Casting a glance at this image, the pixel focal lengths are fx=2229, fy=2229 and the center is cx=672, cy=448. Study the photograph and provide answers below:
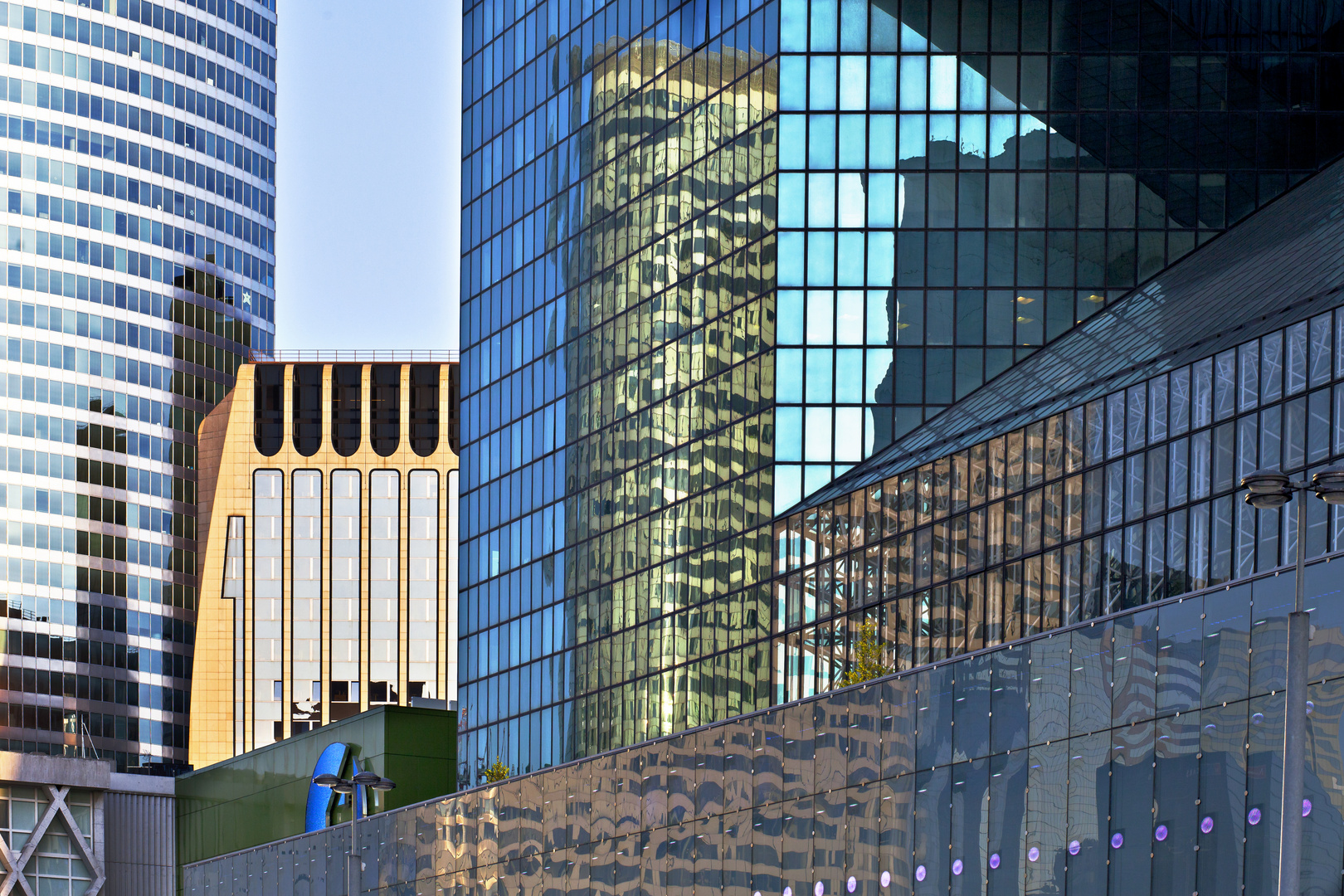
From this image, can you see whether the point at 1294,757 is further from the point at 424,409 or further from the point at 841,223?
the point at 424,409

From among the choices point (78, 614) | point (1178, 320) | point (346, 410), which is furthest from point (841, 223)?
point (78, 614)

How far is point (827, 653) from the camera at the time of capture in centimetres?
9019

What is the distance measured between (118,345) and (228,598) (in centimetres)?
2458

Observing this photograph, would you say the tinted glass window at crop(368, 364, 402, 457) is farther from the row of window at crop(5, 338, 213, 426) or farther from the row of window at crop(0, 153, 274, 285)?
the row of window at crop(0, 153, 274, 285)

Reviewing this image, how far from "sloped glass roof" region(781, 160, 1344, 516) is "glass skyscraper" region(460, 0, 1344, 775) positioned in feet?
4.69

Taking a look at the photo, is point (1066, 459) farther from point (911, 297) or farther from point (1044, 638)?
point (1044, 638)

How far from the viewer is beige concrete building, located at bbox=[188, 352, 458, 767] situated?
197250 millimetres

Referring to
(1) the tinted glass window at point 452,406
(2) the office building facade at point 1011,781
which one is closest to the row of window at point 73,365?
(1) the tinted glass window at point 452,406

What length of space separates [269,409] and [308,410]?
373 cm

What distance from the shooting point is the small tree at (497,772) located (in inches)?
4289

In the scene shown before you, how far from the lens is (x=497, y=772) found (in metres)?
110

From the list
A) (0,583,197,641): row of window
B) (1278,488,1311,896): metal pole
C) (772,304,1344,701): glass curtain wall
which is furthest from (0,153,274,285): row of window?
(1278,488,1311,896): metal pole

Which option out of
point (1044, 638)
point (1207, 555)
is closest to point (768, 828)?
point (1044, 638)

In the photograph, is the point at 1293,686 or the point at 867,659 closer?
the point at 1293,686
